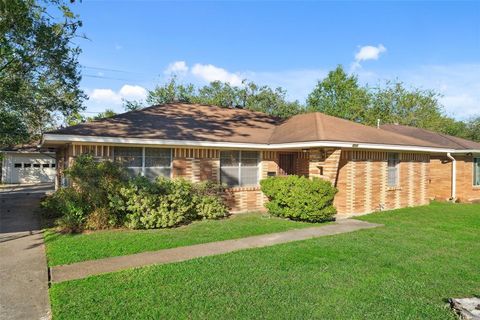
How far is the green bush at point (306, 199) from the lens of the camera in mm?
10898

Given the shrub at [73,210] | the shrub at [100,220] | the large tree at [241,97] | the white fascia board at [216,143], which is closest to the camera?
the shrub at [73,210]

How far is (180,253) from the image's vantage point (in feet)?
23.2

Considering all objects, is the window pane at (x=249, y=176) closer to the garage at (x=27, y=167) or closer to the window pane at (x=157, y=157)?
the window pane at (x=157, y=157)

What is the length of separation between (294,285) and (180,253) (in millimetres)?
2673

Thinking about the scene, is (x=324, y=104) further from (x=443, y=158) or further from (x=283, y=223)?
(x=283, y=223)

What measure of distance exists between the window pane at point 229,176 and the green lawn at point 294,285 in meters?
5.17

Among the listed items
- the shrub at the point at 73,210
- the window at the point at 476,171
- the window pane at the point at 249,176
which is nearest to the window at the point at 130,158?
the shrub at the point at 73,210

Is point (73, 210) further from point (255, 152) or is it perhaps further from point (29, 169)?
point (29, 169)

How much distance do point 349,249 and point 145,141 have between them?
6.50 m

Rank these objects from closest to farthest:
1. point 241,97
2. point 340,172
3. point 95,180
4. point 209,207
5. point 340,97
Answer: point 95,180
point 209,207
point 340,172
point 340,97
point 241,97

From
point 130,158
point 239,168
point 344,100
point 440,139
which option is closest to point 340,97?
point 344,100

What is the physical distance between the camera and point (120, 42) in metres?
15.8

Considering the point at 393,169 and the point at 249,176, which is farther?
the point at 393,169

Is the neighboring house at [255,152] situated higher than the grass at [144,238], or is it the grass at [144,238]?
the neighboring house at [255,152]
